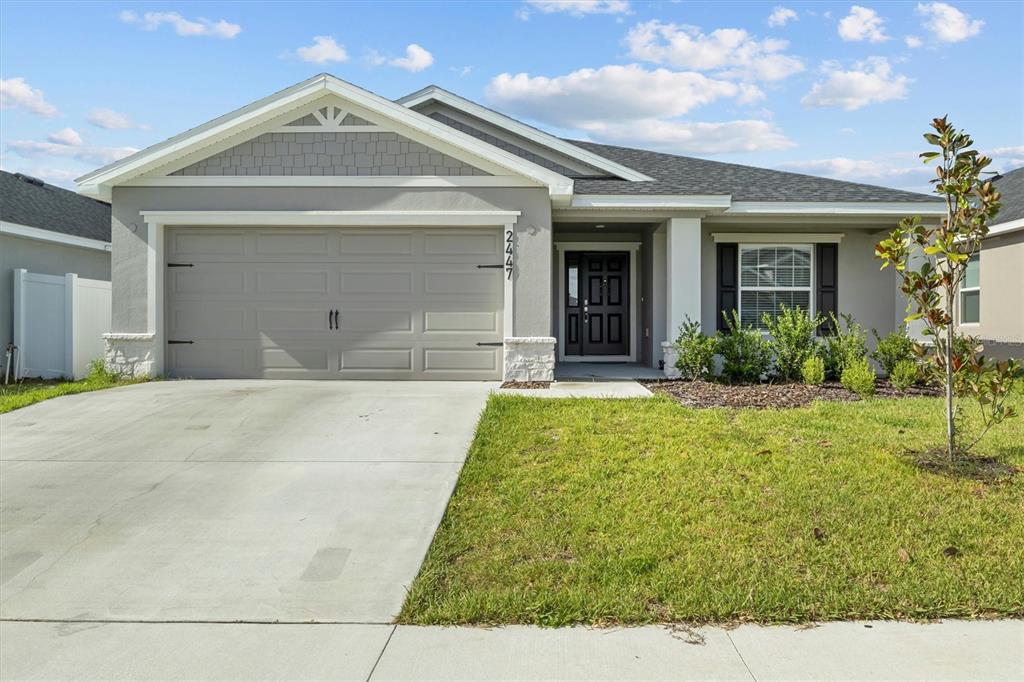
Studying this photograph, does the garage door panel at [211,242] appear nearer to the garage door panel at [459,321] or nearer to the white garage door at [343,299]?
the white garage door at [343,299]

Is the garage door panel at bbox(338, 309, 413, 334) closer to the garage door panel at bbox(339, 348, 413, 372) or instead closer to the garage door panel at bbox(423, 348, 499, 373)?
the garage door panel at bbox(339, 348, 413, 372)

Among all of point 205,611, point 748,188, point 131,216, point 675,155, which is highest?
point 675,155

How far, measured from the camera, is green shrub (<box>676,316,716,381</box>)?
36.8 ft

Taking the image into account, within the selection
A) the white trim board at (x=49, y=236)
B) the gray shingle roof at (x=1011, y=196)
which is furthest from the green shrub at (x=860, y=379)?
the white trim board at (x=49, y=236)

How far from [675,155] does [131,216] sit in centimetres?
1065

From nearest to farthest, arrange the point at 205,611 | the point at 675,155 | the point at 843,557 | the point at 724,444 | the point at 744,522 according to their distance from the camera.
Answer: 1. the point at 205,611
2. the point at 843,557
3. the point at 744,522
4. the point at 724,444
5. the point at 675,155

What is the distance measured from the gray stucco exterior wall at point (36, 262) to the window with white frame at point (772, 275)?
13.5 m

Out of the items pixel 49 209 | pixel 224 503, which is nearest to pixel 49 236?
pixel 49 209

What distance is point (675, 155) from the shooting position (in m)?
15.9

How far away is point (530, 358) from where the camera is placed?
11.0 metres

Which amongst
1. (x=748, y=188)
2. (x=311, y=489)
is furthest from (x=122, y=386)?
(x=748, y=188)

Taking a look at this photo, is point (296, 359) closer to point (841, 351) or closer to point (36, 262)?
point (36, 262)

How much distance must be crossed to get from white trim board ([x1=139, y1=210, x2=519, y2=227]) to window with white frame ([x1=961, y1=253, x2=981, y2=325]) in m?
10.4

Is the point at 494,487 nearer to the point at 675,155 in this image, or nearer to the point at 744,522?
the point at 744,522
